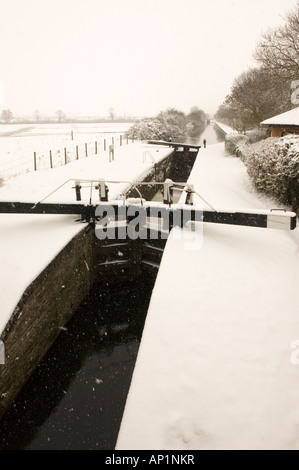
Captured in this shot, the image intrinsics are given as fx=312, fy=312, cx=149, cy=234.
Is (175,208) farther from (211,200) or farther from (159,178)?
(159,178)

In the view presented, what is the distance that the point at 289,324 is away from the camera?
5.12 m

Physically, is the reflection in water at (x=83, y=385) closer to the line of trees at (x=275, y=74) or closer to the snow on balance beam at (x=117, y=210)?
the snow on balance beam at (x=117, y=210)

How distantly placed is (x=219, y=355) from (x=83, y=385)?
10.4 ft

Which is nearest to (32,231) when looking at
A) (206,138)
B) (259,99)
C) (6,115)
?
(259,99)

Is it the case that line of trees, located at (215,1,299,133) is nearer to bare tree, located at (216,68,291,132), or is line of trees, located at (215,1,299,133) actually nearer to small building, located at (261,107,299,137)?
bare tree, located at (216,68,291,132)

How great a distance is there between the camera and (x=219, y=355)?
14.6 ft

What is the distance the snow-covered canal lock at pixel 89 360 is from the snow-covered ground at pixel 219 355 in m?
2.06

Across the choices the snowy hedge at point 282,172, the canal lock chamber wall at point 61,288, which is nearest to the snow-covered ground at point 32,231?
the canal lock chamber wall at point 61,288

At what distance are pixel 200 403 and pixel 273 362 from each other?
1.30 m

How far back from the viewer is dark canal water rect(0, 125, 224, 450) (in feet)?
17.2

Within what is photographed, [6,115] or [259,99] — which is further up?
[6,115]

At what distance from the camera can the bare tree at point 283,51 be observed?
22.2m

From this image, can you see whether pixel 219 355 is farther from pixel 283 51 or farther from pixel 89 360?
pixel 283 51

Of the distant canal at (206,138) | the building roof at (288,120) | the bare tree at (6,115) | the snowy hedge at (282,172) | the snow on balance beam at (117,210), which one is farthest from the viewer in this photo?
the bare tree at (6,115)
